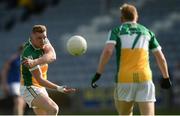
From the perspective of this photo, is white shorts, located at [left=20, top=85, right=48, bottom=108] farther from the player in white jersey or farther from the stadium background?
the stadium background

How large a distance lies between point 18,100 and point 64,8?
1244cm

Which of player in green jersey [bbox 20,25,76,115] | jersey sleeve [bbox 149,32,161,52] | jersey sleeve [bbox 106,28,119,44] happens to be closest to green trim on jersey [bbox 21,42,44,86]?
player in green jersey [bbox 20,25,76,115]

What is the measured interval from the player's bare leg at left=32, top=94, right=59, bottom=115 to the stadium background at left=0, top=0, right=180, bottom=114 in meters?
13.6

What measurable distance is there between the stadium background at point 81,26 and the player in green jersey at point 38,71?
44.0 ft

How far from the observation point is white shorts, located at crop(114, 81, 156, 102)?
9125 millimetres

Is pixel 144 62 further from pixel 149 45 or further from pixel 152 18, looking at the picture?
pixel 152 18

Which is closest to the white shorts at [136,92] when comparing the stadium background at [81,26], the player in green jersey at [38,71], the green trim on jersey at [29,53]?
the player in green jersey at [38,71]

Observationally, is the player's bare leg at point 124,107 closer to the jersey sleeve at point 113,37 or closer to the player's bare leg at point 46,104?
the jersey sleeve at point 113,37

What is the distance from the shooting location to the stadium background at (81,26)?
25.7 metres

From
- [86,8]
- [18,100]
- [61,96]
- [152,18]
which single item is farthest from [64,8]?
[18,100]

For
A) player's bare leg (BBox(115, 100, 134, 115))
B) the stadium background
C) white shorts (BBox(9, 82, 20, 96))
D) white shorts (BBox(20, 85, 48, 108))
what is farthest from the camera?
the stadium background

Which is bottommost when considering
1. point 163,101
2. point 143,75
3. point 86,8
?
point 163,101

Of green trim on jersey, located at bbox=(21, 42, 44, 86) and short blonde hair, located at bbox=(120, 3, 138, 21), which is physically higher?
short blonde hair, located at bbox=(120, 3, 138, 21)

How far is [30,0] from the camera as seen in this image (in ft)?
92.8
